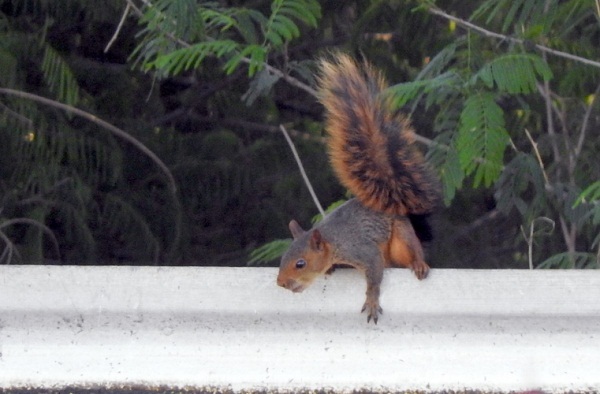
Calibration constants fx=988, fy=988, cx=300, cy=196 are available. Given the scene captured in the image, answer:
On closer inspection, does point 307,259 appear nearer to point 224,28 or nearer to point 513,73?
point 513,73

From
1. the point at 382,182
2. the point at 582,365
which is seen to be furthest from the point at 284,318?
the point at 382,182

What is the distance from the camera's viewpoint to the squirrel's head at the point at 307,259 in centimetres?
246

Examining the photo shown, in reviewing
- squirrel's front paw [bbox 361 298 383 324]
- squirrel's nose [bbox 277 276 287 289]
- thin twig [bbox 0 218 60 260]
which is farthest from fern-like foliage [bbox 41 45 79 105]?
squirrel's front paw [bbox 361 298 383 324]

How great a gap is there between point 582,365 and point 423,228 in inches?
42.4

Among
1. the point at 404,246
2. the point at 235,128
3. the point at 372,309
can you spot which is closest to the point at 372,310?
the point at 372,309

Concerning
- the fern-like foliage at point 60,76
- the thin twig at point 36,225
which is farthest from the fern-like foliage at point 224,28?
the thin twig at point 36,225

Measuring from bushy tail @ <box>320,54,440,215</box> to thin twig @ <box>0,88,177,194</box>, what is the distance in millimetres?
1590

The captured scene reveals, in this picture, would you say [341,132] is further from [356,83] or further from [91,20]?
[91,20]

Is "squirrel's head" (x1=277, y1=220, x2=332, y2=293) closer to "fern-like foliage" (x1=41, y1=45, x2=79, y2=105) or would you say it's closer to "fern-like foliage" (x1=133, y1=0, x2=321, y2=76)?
"fern-like foliage" (x1=133, y1=0, x2=321, y2=76)

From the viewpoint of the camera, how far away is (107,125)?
13.7 feet

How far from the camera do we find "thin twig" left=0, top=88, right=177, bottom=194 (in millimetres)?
4004

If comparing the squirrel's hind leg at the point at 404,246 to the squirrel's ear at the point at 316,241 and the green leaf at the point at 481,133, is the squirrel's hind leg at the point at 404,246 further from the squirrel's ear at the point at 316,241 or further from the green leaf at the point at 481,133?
the green leaf at the point at 481,133

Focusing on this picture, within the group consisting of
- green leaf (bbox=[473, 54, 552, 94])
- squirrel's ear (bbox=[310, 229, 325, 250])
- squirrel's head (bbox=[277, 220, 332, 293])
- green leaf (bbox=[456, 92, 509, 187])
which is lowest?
squirrel's head (bbox=[277, 220, 332, 293])

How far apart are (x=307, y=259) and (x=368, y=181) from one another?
316 mm
